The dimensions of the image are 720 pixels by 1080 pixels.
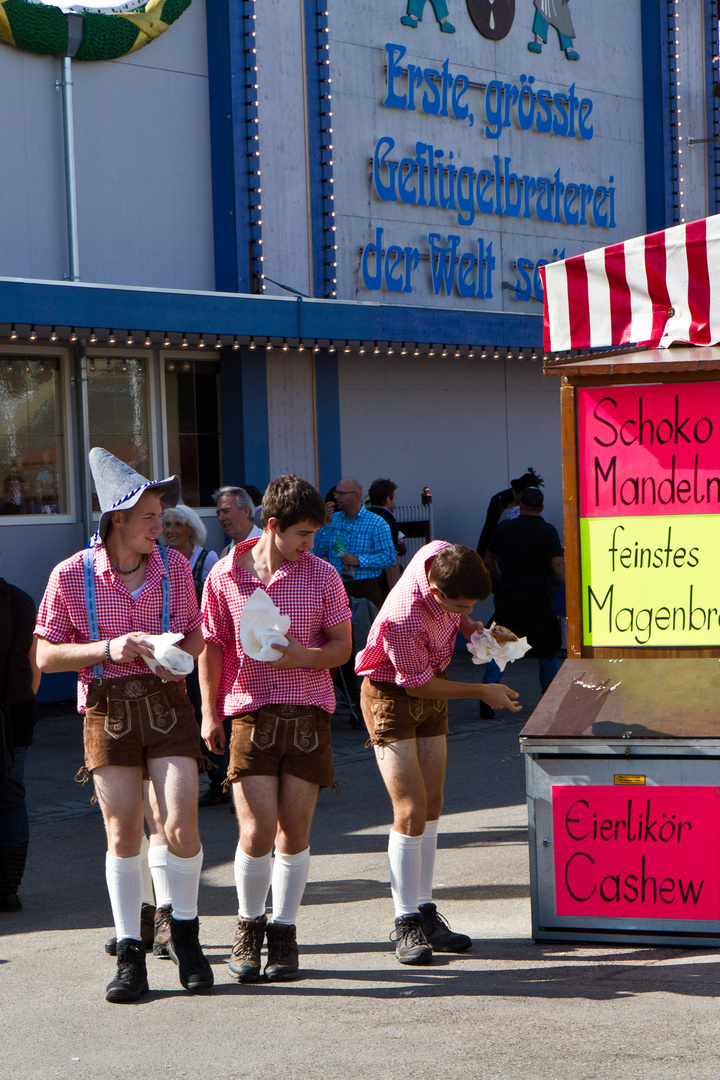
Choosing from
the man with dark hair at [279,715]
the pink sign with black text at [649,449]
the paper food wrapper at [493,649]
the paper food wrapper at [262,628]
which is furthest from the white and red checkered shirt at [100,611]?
the pink sign with black text at [649,449]

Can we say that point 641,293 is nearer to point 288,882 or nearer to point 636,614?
point 636,614

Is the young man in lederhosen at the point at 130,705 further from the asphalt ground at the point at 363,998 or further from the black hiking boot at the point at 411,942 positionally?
the black hiking boot at the point at 411,942

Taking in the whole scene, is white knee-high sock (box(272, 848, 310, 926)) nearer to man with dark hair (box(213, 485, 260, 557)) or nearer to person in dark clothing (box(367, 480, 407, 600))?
man with dark hair (box(213, 485, 260, 557))

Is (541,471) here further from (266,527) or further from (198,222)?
(266,527)

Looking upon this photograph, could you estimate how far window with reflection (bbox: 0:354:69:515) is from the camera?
38.1ft

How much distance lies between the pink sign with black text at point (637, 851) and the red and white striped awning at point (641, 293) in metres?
1.77

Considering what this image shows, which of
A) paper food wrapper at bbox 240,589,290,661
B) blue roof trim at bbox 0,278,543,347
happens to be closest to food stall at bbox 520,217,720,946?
paper food wrapper at bbox 240,589,290,661

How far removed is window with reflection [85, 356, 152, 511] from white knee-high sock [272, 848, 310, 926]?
25.2ft

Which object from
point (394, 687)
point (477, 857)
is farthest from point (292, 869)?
point (477, 857)

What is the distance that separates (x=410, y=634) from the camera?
507cm

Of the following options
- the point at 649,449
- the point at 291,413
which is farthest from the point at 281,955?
the point at 291,413

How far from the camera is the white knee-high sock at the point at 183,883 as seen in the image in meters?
4.75

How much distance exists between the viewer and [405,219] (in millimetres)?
14633

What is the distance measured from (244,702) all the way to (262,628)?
369 millimetres
